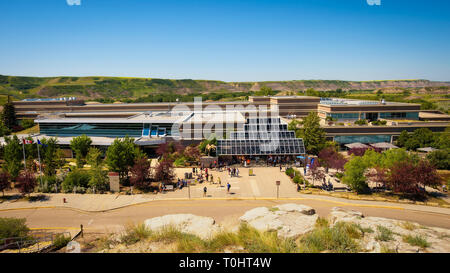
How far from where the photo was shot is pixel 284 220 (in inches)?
611

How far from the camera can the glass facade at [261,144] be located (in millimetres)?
37875

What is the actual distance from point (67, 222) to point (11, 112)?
73016mm

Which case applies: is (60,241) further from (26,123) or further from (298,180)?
(26,123)

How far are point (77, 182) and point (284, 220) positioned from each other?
23.9 meters

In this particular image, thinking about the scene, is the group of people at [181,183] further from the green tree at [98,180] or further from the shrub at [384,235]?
the shrub at [384,235]

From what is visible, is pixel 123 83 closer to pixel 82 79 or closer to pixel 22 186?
pixel 82 79

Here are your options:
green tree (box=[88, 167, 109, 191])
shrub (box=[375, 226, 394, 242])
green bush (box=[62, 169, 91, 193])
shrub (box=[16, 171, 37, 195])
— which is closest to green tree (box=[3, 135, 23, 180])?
shrub (box=[16, 171, 37, 195])

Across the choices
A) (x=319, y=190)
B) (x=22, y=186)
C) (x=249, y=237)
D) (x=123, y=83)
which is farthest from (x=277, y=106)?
(x=123, y=83)

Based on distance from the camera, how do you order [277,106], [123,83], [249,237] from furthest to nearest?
[123,83]
[277,106]
[249,237]

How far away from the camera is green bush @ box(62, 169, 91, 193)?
28.1 meters

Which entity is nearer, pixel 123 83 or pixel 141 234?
pixel 141 234

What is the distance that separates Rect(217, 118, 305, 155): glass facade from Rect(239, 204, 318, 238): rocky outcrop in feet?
62.2
